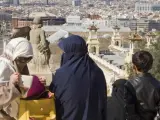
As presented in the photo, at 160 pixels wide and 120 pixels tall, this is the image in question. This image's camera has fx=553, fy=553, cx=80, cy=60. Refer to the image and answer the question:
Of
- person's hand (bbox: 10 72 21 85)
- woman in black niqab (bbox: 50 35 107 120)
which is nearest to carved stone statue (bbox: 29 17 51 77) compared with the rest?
woman in black niqab (bbox: 50 35 107 120)

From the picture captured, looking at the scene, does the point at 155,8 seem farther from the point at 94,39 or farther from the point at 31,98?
the point at 31,98

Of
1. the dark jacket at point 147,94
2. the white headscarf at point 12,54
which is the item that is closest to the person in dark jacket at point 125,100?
the dark jacket at point 147,94

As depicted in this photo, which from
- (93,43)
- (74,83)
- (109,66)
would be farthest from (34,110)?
(93,43)

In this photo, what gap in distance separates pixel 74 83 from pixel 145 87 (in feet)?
2.03

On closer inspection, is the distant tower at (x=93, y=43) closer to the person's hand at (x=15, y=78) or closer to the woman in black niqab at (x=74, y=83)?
the woman in black niqab at (x=74, y=83)

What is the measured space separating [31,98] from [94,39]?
83.6 ft

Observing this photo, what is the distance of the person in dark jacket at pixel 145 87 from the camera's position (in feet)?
11.7

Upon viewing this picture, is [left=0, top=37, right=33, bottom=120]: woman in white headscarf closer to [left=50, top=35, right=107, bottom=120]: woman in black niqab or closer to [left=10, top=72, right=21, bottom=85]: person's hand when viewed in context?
[left=10, top=72, right=21, bottom=85]: person's hand

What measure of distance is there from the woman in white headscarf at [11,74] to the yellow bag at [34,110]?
1.9 inches

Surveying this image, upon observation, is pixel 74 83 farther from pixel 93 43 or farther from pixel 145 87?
pixel 93 43

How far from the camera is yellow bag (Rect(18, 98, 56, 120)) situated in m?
3.00

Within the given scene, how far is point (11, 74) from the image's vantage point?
308cm

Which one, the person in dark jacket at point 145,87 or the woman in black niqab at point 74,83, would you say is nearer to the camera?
the woman in black niqab at point 74,83

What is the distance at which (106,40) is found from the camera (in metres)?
40.2
